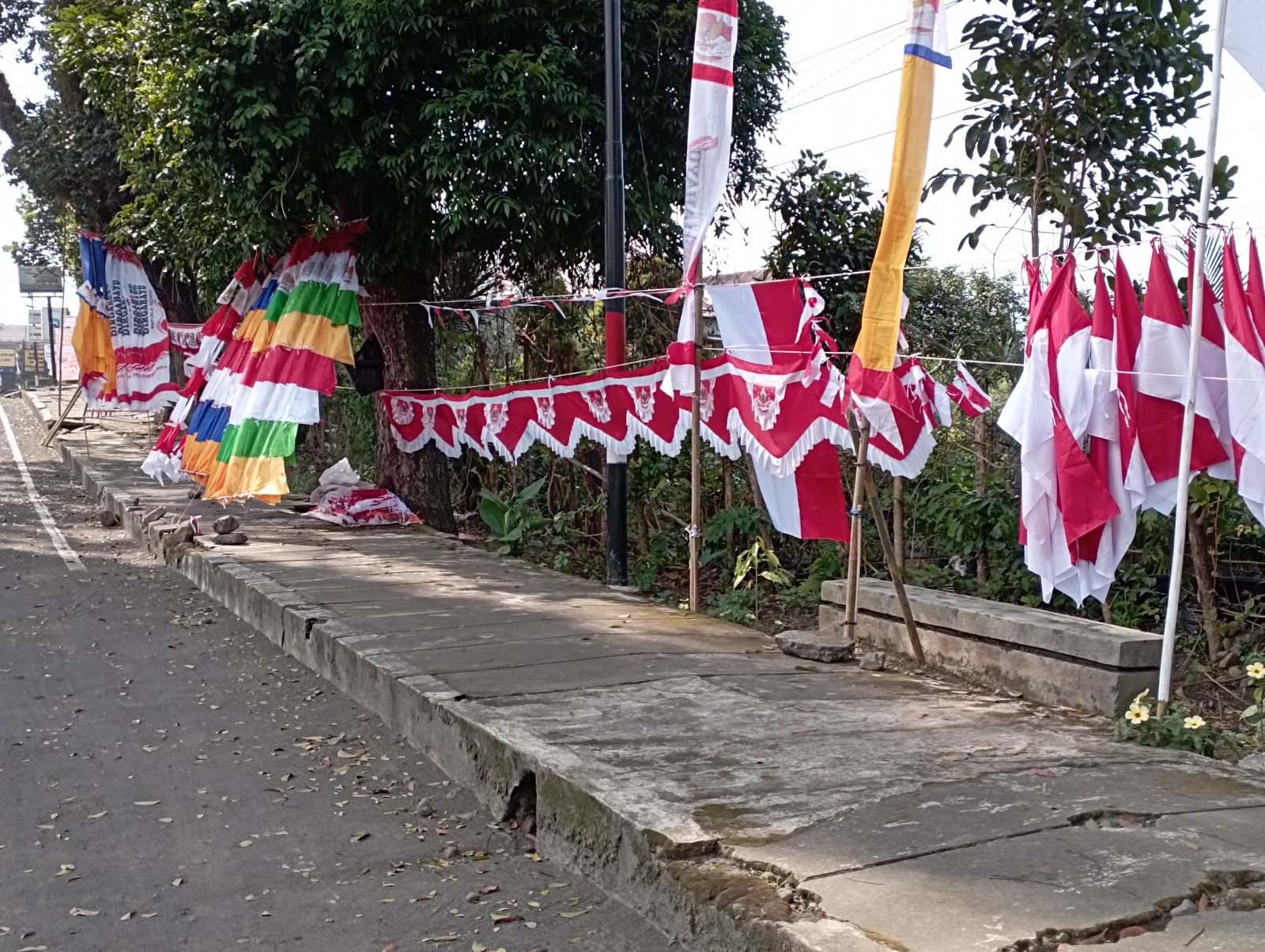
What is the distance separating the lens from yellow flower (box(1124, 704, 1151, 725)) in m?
4.76

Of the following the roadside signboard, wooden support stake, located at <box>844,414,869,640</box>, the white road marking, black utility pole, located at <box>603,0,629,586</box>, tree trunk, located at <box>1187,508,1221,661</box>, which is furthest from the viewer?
the roadside signboard

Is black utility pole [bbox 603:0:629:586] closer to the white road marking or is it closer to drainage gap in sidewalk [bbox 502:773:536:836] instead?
drainage gap in sidewalk [bbox 502:773:536:836]

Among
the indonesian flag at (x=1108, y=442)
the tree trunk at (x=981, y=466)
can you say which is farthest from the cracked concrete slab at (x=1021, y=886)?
the tree trunk at (x=981, y=466)

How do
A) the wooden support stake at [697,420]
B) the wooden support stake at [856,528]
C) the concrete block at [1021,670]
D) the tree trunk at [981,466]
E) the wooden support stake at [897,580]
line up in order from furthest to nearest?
1. the tree trunk at [981,466]
2. the wooden support stake at [697,420]
3. the wooden support stake at [856,528]
4. the wooden support stake at [897,580]
5. the concrete block at [1021,670]

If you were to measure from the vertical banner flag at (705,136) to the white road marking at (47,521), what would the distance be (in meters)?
6.50

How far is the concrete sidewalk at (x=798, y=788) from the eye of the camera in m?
3.15

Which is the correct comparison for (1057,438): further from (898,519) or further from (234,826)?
(234,826)

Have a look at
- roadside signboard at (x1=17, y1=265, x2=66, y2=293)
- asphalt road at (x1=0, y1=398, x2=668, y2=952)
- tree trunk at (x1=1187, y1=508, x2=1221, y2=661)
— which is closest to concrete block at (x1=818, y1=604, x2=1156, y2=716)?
tree trunk at (x1=1187, y1=508, x2=1221, y2=661)

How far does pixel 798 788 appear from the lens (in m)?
4.17

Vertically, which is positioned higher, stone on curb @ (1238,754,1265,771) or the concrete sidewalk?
stone on curb @ (1238,754,1265,771)

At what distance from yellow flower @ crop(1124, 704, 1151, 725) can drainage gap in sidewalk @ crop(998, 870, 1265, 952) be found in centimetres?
148

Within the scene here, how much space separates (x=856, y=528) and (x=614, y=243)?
3278 mm

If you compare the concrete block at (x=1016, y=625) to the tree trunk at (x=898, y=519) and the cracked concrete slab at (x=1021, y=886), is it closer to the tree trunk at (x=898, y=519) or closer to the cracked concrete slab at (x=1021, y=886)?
the tree trunk at (x=898, y=519)

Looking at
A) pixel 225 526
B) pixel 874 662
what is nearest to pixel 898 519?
pixel 874 662
